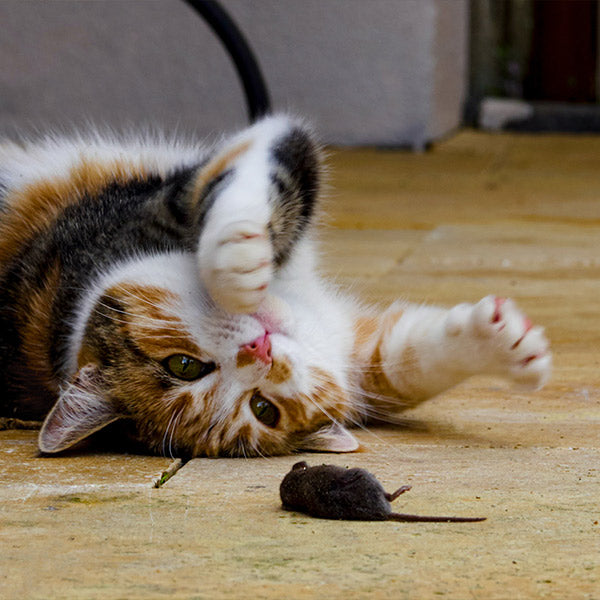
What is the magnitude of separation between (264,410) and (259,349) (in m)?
0.11

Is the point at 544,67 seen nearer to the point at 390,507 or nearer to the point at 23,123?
the point at 23,123

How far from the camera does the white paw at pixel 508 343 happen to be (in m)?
1.45

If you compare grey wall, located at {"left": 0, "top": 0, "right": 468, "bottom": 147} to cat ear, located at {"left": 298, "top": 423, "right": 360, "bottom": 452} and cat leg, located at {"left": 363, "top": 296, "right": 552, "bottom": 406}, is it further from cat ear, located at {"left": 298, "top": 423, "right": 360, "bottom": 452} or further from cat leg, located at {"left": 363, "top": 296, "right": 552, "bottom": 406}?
cat ear, located at {"left": 298, "top": 423, "right": 360, "bottom": 452}

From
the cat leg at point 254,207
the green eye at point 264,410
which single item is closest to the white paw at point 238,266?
the cat leg at point 254,207

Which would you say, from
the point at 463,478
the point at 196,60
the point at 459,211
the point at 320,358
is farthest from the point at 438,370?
the point at 196,60

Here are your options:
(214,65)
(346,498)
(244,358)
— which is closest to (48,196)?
(244,358)

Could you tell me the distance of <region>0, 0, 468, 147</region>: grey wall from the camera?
16.6 ft

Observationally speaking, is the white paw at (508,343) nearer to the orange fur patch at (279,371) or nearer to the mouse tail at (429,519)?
the orange fur patch at (279,371)

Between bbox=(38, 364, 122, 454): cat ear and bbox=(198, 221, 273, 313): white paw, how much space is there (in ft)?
0.72

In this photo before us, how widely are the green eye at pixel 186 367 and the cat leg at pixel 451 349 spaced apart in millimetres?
320

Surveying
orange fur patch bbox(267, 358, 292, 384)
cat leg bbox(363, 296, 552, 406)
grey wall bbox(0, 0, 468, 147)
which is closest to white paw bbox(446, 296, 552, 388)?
cat leg bbox(363, 296, 552, 406)

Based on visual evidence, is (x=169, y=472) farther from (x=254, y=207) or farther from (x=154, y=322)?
(x=254, y=207)

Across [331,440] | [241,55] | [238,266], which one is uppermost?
[241,55]

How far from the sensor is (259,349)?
1.48 meters
